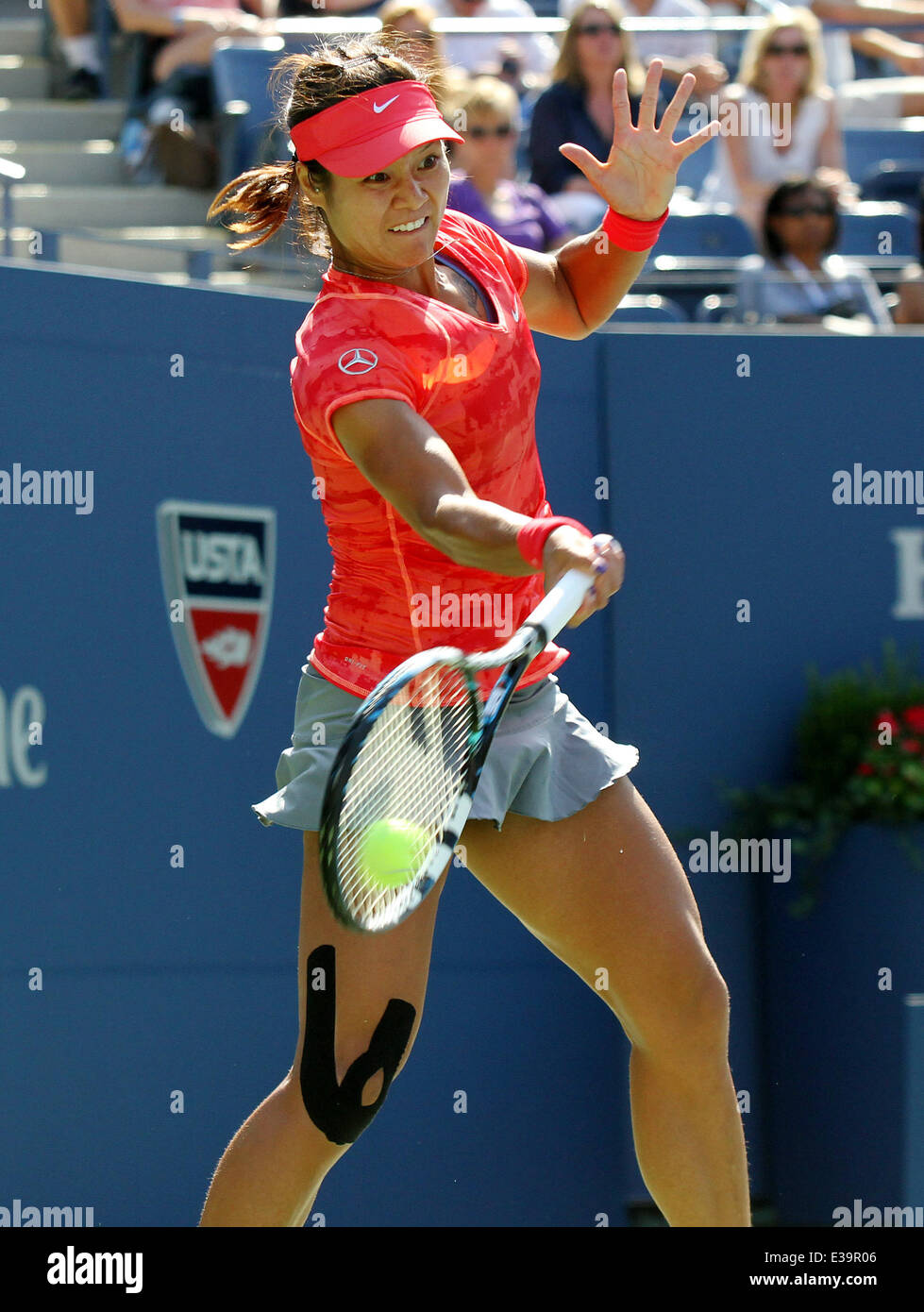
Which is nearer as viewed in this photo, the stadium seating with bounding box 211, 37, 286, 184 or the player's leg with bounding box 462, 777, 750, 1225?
the player's leg with bounding box 462, 777, 750, 1225

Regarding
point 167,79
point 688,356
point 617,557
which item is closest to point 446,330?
point 617,557

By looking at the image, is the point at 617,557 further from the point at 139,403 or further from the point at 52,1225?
the point at 52,1225

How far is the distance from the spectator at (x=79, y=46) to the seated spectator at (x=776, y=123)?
6.75ft

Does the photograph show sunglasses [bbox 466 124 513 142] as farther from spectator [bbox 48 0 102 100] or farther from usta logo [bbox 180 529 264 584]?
spectator [bbox 48 0 102 100]

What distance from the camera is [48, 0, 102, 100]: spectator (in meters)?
6.13

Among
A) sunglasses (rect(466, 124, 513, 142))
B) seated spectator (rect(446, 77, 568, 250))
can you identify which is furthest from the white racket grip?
sunglasses (rect(466, 124, 513, 142))

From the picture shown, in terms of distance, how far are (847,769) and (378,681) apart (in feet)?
4.88

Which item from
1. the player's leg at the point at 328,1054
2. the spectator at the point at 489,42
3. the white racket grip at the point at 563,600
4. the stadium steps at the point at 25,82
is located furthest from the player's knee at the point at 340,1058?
the stadium steps at the point at 25,82

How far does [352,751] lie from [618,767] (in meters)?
0.60

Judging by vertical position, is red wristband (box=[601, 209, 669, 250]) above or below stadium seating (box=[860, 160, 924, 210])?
below

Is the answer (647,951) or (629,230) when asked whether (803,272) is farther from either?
(647,951)

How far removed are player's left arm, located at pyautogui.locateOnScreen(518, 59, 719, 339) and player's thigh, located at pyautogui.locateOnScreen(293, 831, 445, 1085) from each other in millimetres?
920

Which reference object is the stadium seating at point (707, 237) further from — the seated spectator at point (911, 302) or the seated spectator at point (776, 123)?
the seated spectator at point (911, 302)

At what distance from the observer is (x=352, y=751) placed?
215cm
